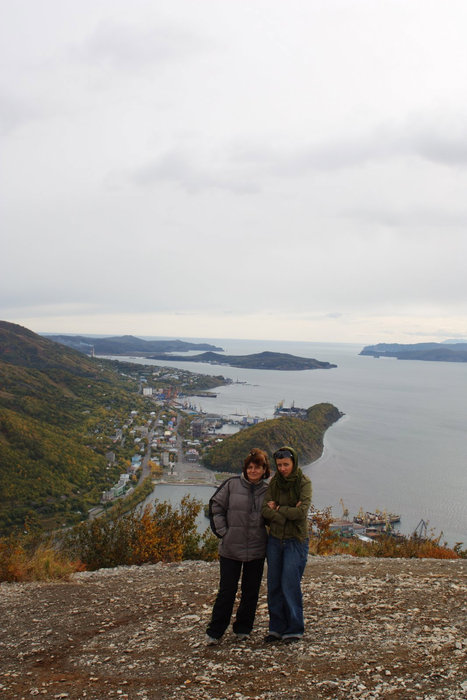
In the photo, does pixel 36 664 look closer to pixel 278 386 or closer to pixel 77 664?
pixel 77 664

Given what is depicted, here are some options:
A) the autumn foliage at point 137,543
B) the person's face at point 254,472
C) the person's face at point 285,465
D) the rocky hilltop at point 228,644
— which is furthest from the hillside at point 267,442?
the person's face at point 285,465

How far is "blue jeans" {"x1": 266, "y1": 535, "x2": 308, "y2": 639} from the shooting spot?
3.86 meters

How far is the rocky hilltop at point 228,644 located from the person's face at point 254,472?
4.66 ft

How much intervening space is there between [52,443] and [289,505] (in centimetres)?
4165

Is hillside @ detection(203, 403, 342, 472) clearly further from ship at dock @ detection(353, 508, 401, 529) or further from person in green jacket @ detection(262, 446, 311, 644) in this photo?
person in green jacket @ detection(262, 446, 311, 644)

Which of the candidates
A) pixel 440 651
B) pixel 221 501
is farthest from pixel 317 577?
pixel 221 501

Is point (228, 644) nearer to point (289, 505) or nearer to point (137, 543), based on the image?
point (289, 505)

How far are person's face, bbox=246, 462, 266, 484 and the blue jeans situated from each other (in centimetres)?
51

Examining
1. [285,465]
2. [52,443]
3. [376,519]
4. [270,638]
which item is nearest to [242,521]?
[285,465]

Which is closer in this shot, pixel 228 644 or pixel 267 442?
pixel 228 644

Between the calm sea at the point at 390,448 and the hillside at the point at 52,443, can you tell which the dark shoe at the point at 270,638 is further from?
the calm sea at the point at 390,448

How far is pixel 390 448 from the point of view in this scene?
5759 cm

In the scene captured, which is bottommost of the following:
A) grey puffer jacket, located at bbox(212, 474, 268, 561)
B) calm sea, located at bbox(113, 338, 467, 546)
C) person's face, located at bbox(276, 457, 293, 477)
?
calm sea, located at bbox(113, 338, 467, 546)

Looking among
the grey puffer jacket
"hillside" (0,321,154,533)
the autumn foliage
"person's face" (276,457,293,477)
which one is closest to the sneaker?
the grey puffer jacket
